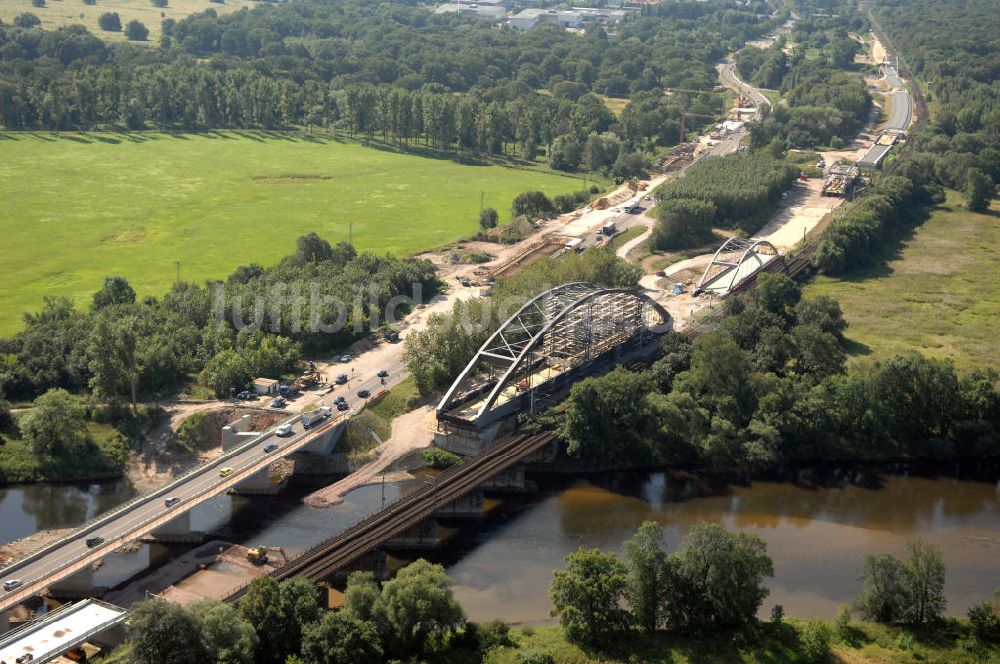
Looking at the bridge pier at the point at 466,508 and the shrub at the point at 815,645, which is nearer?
the shrub at the point at 815,645

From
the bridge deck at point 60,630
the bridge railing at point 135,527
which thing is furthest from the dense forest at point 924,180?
the bridge deck at point 60,630

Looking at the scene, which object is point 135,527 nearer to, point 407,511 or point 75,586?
point 75,586

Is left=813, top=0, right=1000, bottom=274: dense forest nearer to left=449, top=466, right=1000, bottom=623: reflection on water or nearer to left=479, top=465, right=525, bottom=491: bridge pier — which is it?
left=449, top=466, right=1000, bottom=623: reflection on water

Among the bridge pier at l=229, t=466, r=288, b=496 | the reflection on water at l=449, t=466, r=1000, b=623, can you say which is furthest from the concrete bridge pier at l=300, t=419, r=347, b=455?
the reflection on water at l=449, t=466, r=1000, b=623

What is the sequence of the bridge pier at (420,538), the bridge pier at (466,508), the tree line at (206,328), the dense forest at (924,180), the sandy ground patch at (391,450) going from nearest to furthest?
the bridge pier at (420,538) < the bridge pier at (466,508) < the sandy ground patch at (391,450) < the tree line at (206,328) < the dense forest at (924,180)

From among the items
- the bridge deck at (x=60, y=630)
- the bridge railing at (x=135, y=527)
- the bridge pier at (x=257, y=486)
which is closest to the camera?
the bridge deck at (x=60, y=630)

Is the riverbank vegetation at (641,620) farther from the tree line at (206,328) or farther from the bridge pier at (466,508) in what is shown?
the tree line at (206,328)
